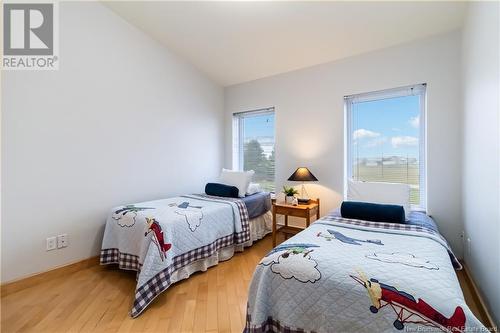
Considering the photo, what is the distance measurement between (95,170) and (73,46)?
129 centimetres

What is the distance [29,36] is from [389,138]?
153 inches

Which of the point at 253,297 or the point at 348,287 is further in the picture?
the point at 253,297

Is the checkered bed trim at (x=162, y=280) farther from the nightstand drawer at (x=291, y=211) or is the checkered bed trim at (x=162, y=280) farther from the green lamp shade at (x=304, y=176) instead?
the green lamp shade at (x=304, y=176)

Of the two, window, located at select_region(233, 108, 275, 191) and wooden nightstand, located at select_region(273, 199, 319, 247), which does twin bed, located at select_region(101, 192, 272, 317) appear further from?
window, located at select_region(233, 108, 275, 191)

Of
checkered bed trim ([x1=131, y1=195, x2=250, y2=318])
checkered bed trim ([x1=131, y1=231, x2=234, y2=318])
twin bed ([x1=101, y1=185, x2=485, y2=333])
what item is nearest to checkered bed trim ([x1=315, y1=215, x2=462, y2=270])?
twin bed ([x1=101, y1=185, x2=485, y2=333])

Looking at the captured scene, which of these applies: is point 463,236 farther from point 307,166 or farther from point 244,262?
point 244,262

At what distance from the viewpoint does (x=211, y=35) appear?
298 centimetres

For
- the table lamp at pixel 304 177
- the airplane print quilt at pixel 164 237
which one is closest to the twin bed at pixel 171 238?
the airplane print quilt at pixel 164 237

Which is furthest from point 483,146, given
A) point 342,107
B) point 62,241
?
point 62,241

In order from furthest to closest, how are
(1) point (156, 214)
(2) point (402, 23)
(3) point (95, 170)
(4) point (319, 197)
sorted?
(4) point (319, 197), (3) point (95, 170), (2) point (402, 23), (1) point (156, 214)

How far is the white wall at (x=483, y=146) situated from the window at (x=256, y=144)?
7.65 feet

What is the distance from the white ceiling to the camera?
7.54ft

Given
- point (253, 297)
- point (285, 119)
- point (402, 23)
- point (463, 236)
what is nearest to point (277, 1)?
point (402, 23)

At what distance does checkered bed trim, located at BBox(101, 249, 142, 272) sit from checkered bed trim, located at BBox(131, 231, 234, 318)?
253 mm
